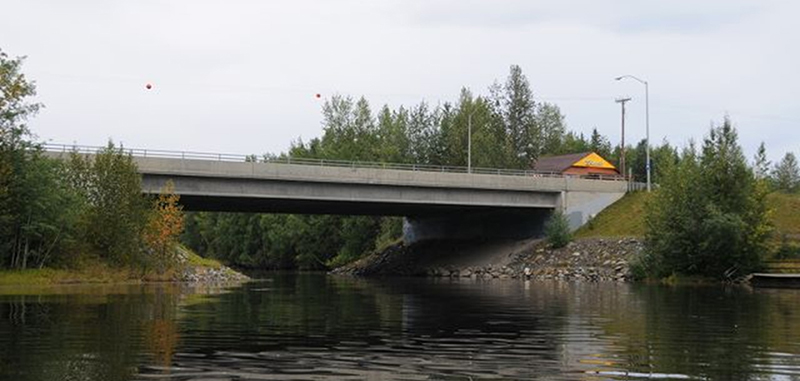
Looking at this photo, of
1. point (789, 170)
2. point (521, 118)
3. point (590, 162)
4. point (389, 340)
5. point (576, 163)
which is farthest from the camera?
point (789, 170)

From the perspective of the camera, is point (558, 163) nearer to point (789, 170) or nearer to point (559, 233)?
point (559, 233)

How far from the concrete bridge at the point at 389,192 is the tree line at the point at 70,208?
4.48m

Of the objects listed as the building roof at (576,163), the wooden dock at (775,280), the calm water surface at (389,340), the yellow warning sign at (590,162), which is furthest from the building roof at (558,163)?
the calm water surface at (389,340)

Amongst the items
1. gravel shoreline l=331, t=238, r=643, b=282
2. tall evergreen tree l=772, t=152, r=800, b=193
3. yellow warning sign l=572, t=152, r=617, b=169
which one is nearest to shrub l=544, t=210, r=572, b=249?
gravel shoreline l=331, t=238, r=643, b=282

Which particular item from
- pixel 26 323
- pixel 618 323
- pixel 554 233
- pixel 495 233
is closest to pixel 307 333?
pixel 26 323

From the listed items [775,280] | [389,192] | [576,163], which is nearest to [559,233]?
[389,192]

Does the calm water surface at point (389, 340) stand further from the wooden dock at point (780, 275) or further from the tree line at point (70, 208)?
the wooden dock at point (780, 275)

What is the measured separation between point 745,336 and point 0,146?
148ft

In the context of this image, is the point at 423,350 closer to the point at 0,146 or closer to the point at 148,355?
the point at 148,355

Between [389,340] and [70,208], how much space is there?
128ft

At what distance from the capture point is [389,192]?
77.9 metres

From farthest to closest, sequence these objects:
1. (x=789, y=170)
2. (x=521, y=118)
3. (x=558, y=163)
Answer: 1. (x=789, y=170)
2. (x=521, y=118)
3. (x=558, y=163)

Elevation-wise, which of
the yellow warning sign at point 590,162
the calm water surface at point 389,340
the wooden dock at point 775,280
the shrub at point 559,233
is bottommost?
the calm water surface at point 389,340

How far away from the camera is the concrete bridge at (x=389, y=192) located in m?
68.5
